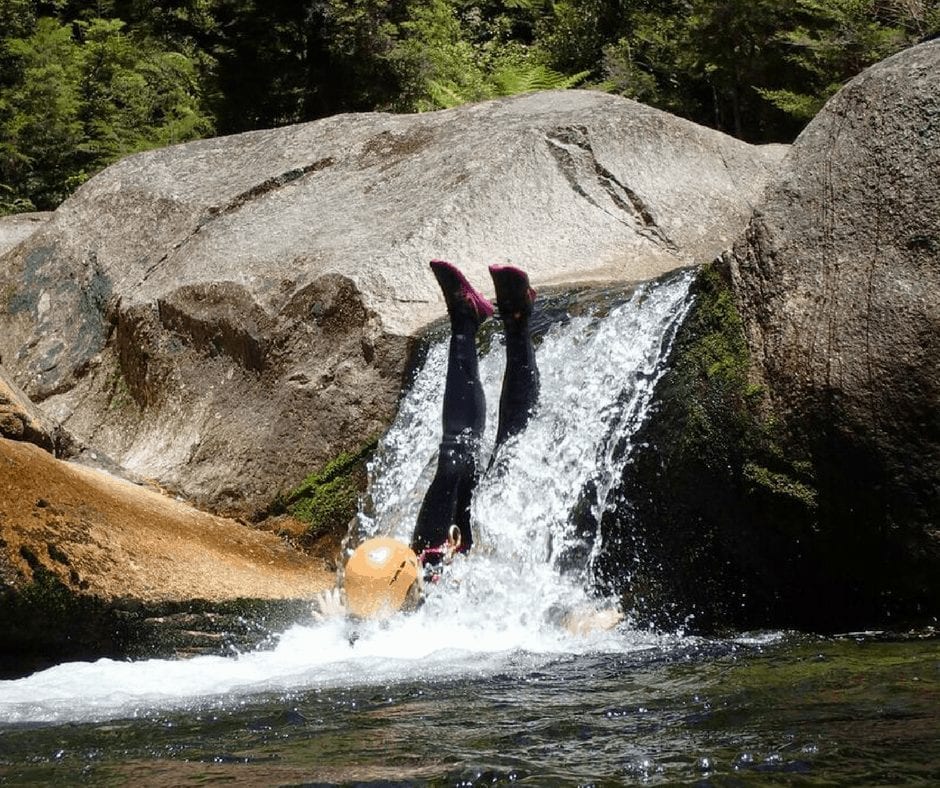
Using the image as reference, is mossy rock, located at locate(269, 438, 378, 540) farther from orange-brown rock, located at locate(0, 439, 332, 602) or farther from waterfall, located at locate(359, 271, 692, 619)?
orange-brown rock, located at locate(0, 439, 332, 602)

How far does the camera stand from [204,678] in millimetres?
4730

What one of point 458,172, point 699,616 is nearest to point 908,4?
point 458,172

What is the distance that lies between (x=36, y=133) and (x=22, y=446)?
13.0 m

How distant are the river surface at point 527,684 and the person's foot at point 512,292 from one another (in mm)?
584

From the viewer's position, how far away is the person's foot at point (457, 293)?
6.24m

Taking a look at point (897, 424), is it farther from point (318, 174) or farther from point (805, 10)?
point (805, 10)

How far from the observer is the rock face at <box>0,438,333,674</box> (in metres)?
5.04

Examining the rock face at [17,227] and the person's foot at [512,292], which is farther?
the rock face at [17,227]

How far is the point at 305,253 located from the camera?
27.0 feet

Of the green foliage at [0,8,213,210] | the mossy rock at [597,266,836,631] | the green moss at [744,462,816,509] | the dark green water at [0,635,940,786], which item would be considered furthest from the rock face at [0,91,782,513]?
the green foliage at [0,8,213,210]

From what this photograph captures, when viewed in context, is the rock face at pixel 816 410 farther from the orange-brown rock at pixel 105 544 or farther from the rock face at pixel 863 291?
the orange-brown rock at pixel 105 544

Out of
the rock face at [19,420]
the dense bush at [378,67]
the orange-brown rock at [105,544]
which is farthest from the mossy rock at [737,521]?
the dense bush at [378,67]

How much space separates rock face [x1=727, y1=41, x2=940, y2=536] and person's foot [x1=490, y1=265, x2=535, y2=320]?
1077mm

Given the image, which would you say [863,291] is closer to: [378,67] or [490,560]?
[490,560]
